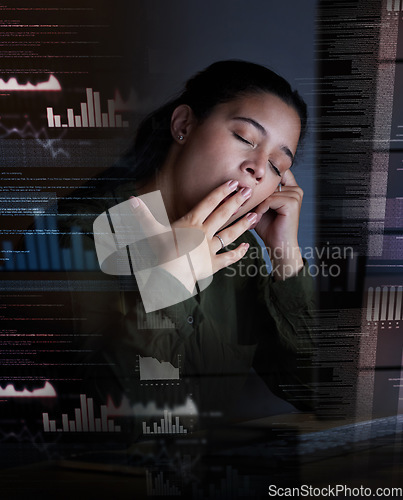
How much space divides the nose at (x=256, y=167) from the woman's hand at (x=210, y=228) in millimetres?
28

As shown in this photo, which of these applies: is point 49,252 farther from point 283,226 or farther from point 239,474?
point 239,474

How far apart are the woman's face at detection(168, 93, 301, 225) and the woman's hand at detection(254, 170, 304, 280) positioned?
23mm

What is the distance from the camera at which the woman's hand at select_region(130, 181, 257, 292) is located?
0.65m

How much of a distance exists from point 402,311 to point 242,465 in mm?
461

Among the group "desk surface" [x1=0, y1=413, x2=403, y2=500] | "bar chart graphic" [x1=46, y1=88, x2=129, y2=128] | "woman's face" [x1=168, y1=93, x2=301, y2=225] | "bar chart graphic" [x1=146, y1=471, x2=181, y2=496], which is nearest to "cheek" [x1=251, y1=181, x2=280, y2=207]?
"woman's face" [x1=168, y1=93, x2=301, y2=225]

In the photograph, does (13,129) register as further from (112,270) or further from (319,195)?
(319,195)

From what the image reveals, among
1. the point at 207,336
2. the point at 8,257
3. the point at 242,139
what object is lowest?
the point at 207,336

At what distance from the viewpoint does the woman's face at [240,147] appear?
61 cm

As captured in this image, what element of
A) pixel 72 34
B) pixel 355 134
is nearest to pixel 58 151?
pixel 72 34

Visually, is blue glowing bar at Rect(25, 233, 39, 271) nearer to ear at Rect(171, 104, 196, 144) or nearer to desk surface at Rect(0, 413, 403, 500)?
ear at Rect(171, 104, 196, 144)

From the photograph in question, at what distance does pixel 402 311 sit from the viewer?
697mm

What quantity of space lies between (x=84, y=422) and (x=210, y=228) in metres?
0.48

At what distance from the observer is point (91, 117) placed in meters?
0.63
